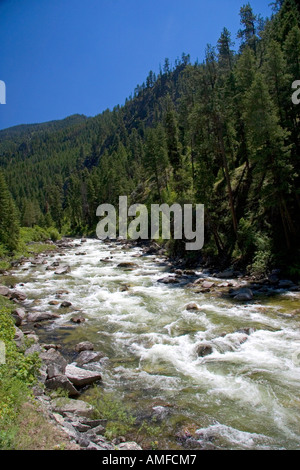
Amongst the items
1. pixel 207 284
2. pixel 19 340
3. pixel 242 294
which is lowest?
pixel 207 284

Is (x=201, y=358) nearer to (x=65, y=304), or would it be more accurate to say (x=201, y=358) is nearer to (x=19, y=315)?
(x=19, y=315)

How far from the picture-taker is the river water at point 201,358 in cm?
767

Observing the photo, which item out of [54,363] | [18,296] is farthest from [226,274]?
[54,363]

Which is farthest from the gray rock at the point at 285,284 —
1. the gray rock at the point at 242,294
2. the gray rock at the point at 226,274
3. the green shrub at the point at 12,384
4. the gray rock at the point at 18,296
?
the gray rock at the point at 18,296

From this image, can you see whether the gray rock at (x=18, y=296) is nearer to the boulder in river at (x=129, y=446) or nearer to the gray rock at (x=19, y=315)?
the gray rock at (x=19, y=315)

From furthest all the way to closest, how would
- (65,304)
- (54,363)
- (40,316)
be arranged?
(65,304)
(40,316)
(54,363)

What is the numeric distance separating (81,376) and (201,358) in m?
4.49

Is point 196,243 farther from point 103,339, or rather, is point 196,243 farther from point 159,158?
point 159,158

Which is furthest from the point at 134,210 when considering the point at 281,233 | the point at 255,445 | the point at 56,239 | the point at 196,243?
the point at 255,445

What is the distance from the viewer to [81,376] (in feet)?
32.3

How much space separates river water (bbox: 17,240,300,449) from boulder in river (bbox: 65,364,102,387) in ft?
1.37

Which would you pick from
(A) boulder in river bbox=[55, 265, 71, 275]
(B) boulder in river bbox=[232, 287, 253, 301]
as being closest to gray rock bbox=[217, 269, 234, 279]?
(B) boulder in river bbox=[232, 287, 253, 301]

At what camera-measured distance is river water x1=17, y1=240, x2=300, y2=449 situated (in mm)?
7672
